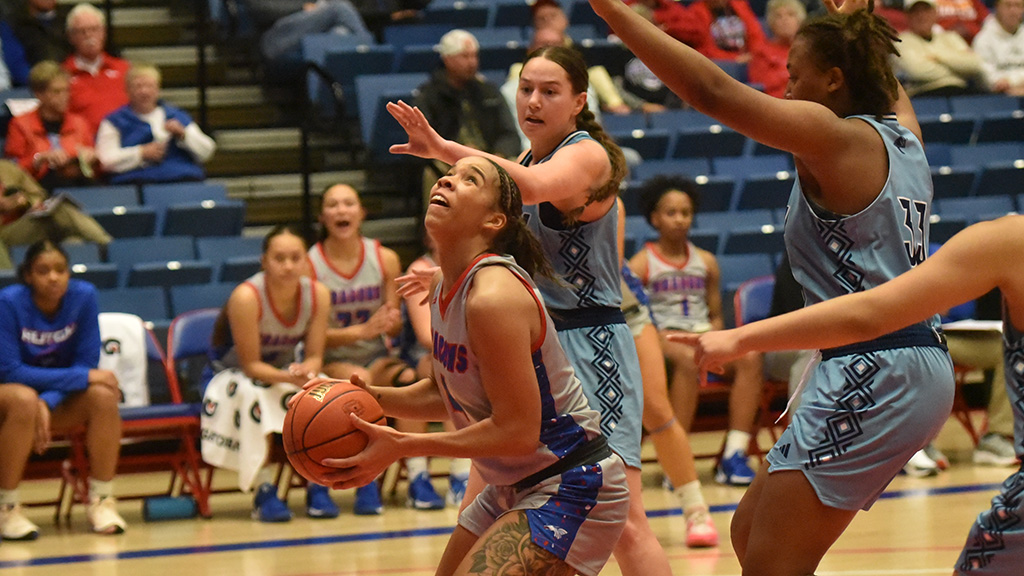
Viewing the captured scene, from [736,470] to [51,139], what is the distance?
4.85 meters

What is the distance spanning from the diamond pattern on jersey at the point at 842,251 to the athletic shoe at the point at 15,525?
14.8 feet

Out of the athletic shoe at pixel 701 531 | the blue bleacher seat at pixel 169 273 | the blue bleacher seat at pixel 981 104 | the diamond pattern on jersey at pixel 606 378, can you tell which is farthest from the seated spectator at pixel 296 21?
the diamond pattern on jersey at pixel 606 378

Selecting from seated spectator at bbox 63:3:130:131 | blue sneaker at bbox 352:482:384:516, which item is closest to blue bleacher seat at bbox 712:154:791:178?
blue sneaker at bbox 352:482:384:516

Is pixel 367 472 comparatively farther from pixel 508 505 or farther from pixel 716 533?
pixel 716 533

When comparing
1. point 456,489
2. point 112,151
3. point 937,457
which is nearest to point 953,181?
point 937,457

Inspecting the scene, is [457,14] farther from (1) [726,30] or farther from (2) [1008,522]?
(2) [1008,522]

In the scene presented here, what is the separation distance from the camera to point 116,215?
26.1 ft

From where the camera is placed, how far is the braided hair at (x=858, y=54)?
2.73m

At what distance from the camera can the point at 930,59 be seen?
10.8 metres

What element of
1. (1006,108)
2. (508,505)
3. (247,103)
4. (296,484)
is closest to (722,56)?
(1006,108)

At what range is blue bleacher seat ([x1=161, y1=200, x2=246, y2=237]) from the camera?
319 inches

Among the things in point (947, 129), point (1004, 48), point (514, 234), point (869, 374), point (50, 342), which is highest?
point (1004, 48)

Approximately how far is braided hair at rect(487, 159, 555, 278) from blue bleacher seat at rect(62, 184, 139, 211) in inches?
230

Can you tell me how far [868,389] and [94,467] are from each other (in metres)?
4.54
